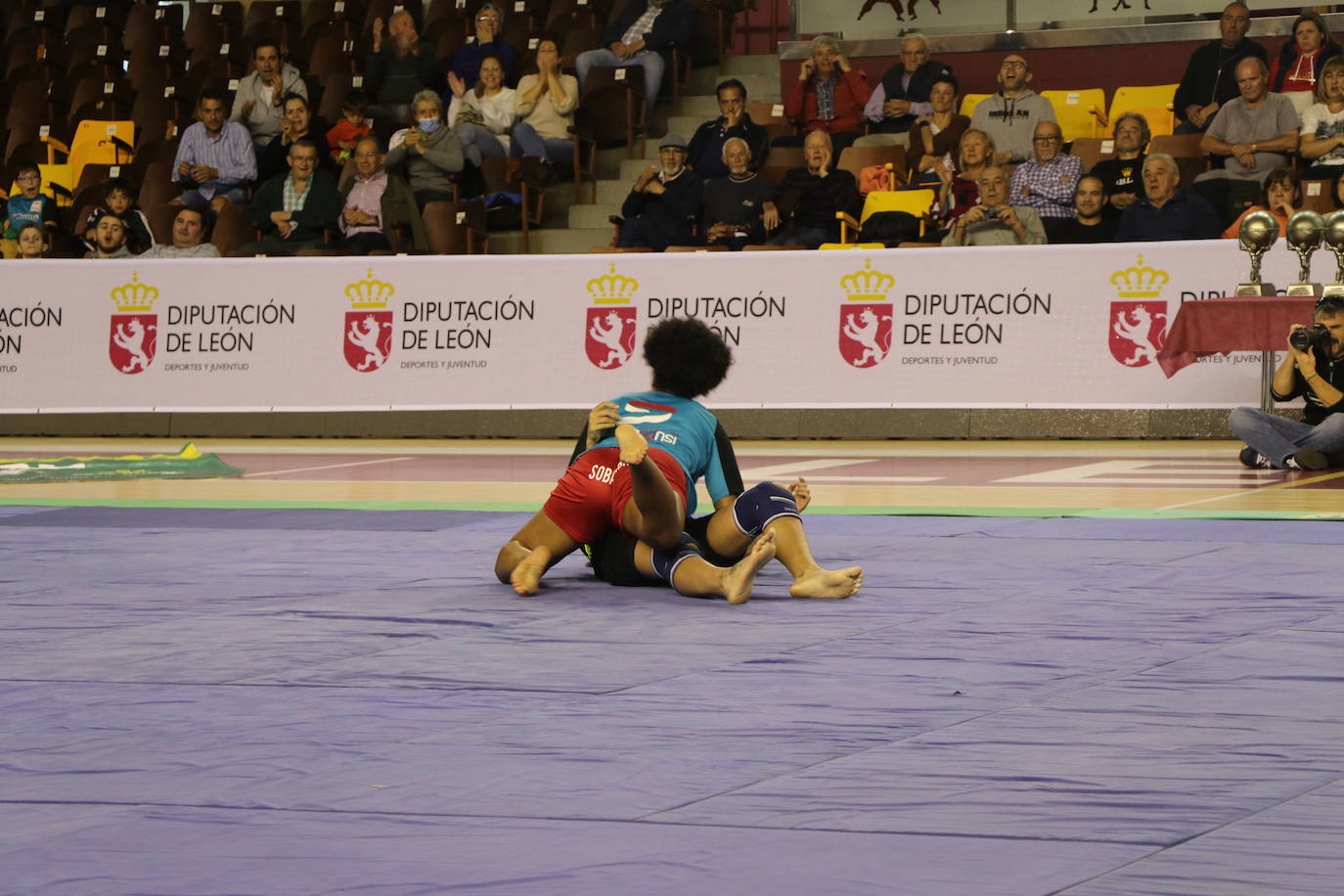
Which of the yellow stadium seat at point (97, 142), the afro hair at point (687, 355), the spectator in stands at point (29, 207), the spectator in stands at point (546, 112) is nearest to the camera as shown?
the afro hair at point (687, 355)

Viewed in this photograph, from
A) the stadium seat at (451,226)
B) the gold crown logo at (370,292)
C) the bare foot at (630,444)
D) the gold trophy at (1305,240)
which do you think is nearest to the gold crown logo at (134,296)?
the gold crown logo at (370,292)

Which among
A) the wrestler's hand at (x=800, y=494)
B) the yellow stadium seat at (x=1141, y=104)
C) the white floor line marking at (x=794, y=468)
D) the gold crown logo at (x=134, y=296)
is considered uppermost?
the yellow stadium seat at (x=1141, y=104)

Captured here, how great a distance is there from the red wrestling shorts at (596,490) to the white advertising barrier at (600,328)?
7.15 meters

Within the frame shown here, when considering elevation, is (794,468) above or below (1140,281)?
below

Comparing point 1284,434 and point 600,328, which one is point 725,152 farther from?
point 1284,434

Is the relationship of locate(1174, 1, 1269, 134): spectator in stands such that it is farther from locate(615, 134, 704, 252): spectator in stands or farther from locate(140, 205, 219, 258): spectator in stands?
locate(140, 205, 219, 258): spectator in stands

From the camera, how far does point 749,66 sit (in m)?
18.0

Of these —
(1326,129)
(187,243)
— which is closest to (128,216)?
(187,243)

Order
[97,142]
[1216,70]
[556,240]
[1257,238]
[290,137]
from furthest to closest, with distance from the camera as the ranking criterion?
[97,142]
[290,137]
[556,240]
[1216,70]
[1257,238]

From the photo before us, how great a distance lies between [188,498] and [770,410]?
16.1ft

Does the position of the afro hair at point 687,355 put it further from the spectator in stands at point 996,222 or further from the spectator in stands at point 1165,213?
the spectator in stands at point 996,222

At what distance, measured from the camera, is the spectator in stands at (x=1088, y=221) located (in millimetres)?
13188

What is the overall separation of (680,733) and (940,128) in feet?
39.7

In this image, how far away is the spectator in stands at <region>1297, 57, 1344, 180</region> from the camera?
13312 millimetres
